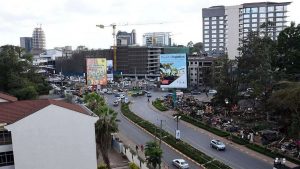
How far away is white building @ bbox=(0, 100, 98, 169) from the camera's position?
3005 centimetres

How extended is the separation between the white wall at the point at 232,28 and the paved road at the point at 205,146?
72.2 m

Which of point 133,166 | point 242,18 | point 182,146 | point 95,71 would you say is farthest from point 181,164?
point 242,18

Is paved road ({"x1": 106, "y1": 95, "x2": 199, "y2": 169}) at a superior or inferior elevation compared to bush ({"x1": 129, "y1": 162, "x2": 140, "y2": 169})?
inferior

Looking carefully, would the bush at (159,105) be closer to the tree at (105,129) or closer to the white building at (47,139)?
the tree at (105,129)

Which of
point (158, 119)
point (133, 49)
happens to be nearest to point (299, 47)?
point (158, 119)

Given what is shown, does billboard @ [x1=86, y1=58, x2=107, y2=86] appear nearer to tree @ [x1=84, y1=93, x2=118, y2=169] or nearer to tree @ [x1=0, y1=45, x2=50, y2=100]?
tree @ [x1=0, y1=45, x2=50, y2=100]

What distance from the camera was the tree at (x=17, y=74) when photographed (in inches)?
2569

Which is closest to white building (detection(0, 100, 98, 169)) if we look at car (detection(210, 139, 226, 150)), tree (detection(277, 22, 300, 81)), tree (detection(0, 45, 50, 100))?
car (detection(210, 139, 226, 150))

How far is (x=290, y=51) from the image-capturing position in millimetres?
59938

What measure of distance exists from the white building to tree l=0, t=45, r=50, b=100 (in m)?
33.6

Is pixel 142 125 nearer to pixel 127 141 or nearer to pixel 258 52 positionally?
pixel 127 141

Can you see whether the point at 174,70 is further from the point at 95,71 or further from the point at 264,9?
the point at 264,9

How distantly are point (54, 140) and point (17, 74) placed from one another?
46.3 metres

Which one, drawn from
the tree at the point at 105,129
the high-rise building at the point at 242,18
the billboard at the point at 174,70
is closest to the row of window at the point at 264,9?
the high-rise building at the point at 242,18
